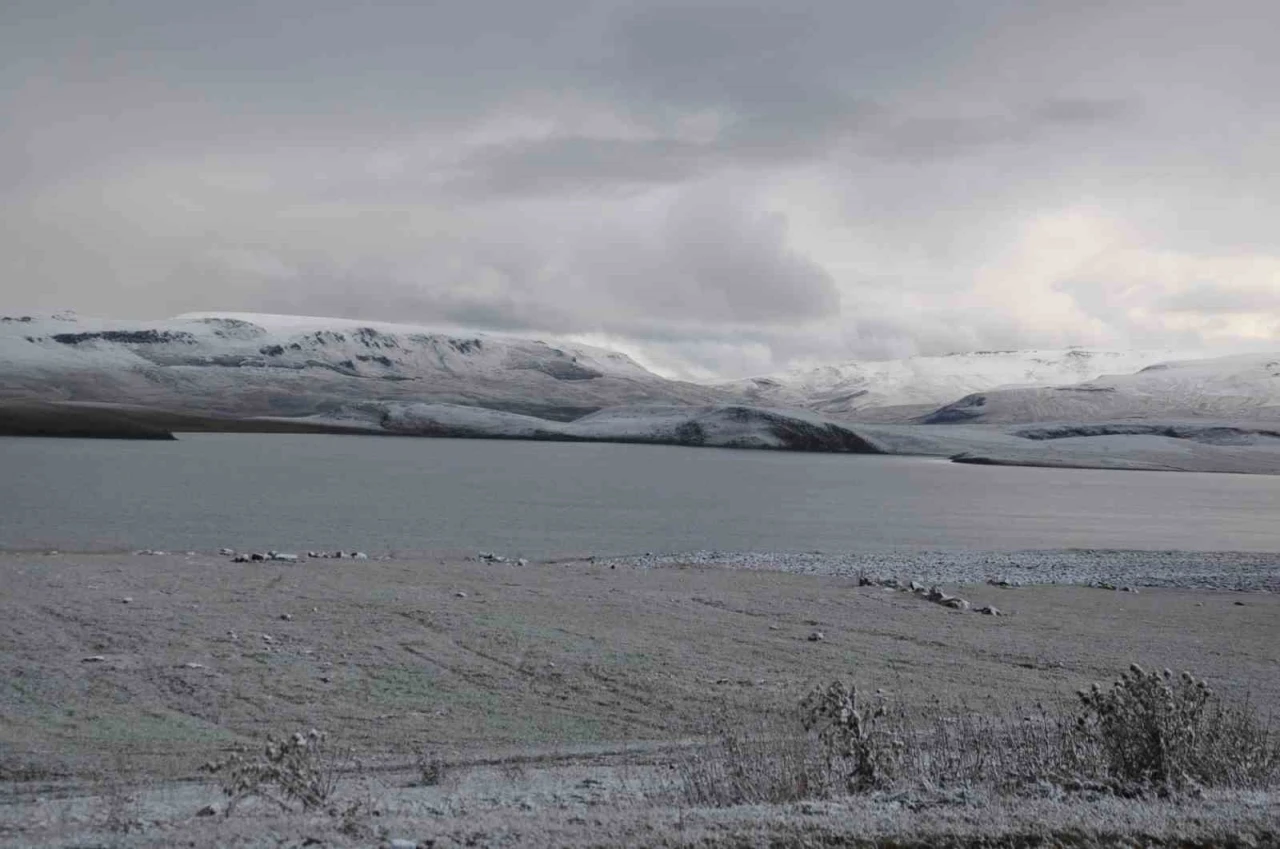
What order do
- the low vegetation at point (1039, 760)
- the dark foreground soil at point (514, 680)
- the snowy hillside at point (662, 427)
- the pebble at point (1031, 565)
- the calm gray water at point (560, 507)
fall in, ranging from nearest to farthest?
1. the dark foreground soil at point (514, 680)
2. the low vegetation at point (1039, 760)
3. the pebble at point (1031, 565)
4. the calm gray water at point (560, 507)
5. the snowy hillside at point (662, 427)

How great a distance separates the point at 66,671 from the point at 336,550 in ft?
54.9

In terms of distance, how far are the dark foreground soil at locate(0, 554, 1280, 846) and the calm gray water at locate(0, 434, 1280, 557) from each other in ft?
28.5

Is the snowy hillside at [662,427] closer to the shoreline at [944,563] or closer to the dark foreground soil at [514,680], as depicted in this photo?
the shoreline at [944,563]

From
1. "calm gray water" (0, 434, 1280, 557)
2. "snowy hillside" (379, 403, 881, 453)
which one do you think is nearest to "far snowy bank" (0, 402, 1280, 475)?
"snowy hillside" (379, 403, 881, 453)

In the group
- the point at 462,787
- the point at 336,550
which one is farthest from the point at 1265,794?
the point at 336,550

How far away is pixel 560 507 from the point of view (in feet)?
155

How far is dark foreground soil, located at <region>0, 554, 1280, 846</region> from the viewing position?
20.9 feet

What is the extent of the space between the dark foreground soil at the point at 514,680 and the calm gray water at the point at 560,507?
8.67 metres

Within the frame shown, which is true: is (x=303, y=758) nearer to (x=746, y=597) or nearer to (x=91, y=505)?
(x=746, y=597)

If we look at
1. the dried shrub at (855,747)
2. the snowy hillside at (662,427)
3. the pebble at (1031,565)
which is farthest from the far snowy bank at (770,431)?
the dried shrub at (855,747)

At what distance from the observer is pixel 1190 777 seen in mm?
7715

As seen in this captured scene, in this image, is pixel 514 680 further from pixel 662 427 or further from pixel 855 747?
pixel 662 427

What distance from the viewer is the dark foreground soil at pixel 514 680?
6.36m

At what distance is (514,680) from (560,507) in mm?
33575
